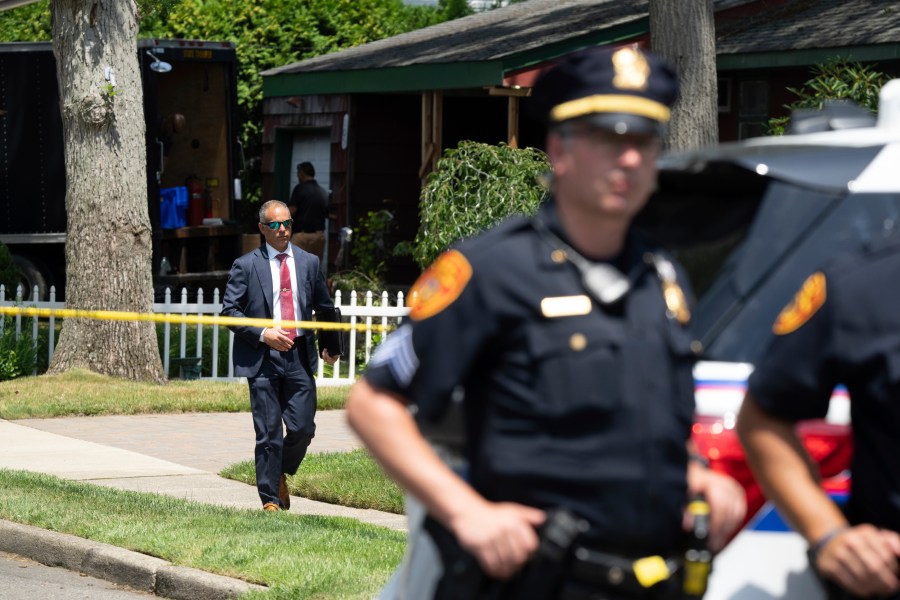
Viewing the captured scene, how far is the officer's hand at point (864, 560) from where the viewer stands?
297 centimetres

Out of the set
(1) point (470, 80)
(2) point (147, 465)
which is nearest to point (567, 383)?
(2) point (147, 465)

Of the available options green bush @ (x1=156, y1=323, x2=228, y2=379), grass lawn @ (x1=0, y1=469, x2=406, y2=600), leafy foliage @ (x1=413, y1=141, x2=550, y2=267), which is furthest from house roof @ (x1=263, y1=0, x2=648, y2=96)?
grass lawn @ (x1=0, y1=469, x2=406, y2=600)

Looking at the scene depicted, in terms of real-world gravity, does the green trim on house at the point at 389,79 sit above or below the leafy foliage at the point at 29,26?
below

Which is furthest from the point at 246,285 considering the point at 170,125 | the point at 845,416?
the point at 170,125

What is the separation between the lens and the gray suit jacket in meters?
9.05

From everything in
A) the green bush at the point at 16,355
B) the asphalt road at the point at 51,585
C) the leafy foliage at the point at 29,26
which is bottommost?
the asphalt road at the point at 51,585

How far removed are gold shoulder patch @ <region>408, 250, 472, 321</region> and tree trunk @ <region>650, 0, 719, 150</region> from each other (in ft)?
27.0

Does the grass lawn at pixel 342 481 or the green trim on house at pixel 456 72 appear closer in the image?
the grass lawn at pixel 342 481

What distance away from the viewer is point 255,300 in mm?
9117

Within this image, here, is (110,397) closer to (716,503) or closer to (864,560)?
(716,503)

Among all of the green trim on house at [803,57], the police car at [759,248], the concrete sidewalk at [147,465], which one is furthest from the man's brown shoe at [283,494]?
the green trim on house at [803,57]

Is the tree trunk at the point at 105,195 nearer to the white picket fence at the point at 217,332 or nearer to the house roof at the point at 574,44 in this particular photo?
the white picket fence at the point at 217,332

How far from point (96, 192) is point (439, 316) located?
12.5 meters

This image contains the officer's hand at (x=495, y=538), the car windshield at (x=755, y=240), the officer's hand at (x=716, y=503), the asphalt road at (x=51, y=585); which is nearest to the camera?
the officer's hand at (x=495, y=538)
